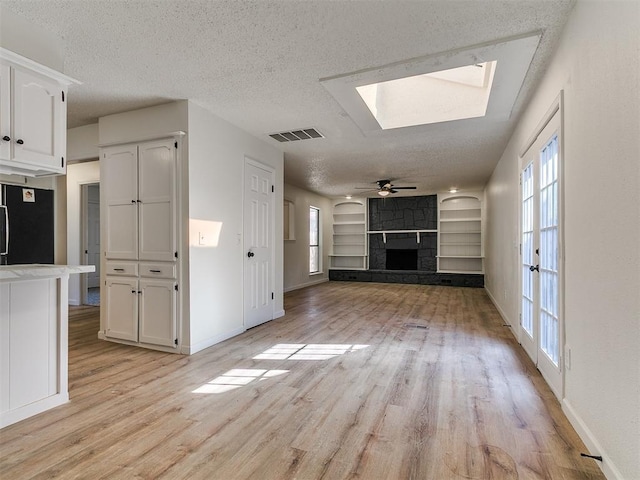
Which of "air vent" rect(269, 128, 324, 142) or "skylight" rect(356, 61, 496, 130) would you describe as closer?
"skylight" rect(356, 61, 496, 130)

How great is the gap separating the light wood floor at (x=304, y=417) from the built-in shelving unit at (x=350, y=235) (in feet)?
21.8

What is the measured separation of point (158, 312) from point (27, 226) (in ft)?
7.38

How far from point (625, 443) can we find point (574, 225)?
1145 millimetres

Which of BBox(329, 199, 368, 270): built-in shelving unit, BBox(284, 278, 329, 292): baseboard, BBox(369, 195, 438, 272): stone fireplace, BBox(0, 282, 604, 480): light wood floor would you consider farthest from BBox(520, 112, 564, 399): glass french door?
BBox(329, 199, 368, 270): built-in shelving unit

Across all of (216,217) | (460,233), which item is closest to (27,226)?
(216,217)

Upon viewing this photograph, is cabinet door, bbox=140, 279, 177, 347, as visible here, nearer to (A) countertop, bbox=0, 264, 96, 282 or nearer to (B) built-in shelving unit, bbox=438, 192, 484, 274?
(A) countertop, bbox=0, 264, 96, 282

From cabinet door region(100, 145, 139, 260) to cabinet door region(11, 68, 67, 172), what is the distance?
133 centimetres

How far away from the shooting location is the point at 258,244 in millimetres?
4570

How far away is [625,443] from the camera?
4.65ft

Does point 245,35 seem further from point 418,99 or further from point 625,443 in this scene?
point 625,443

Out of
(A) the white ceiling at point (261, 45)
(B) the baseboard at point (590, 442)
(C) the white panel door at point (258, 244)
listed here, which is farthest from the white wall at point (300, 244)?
(B) the baseboard at point (590, 442)

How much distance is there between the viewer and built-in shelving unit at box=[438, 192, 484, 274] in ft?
30.3

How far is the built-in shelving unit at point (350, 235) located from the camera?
34.0 feet

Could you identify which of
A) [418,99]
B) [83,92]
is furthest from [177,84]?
[418,99]
